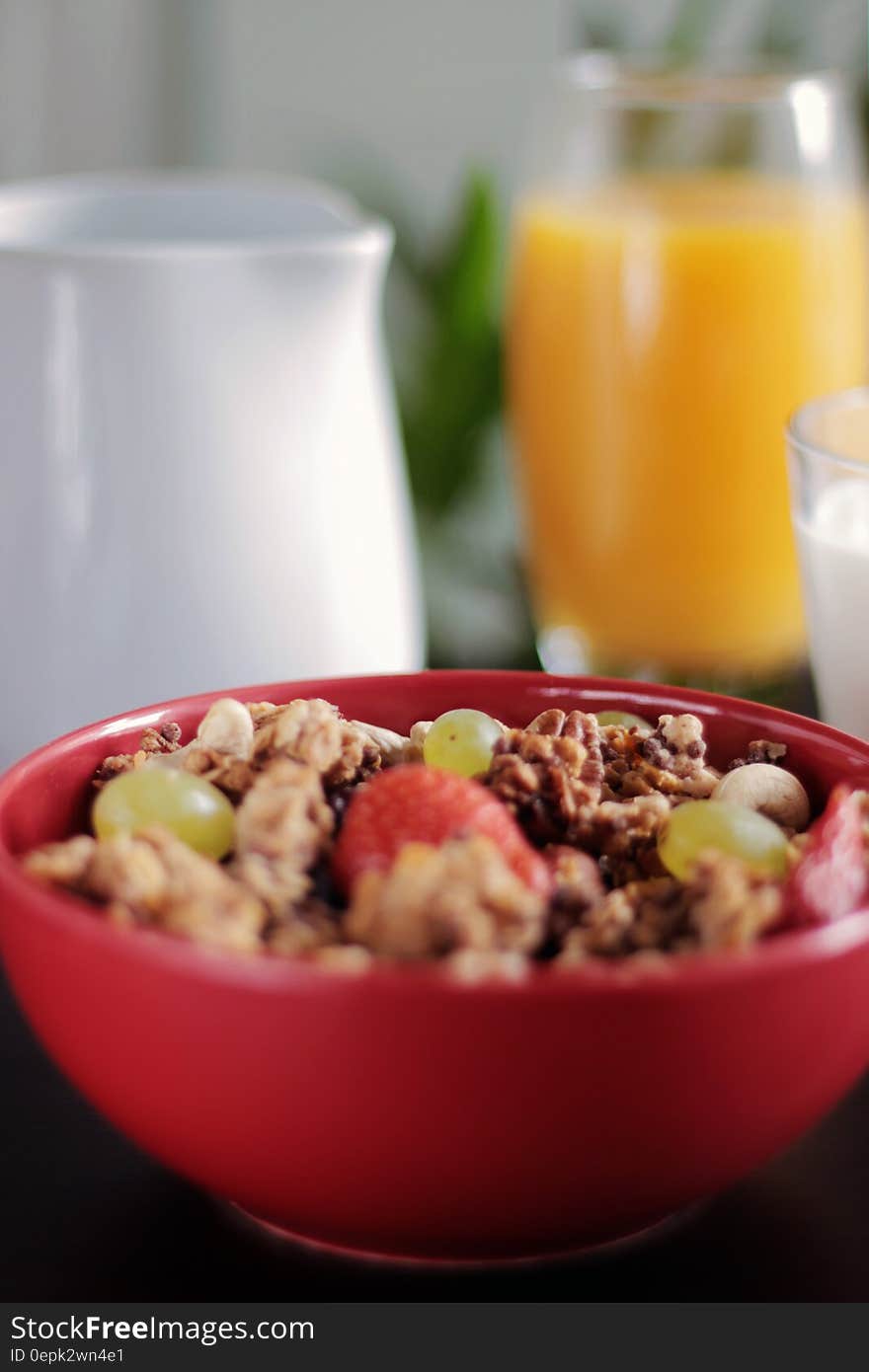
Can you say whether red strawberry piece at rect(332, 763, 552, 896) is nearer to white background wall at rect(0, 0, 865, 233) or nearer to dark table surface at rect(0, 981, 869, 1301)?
dark table surface at rect(0, 981, 869, 1301)

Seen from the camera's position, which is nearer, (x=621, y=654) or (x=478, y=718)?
(x=478, y=718)

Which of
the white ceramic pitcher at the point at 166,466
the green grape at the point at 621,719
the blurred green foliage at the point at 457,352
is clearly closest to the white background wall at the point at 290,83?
the blurred green foliage at the point at 457,352

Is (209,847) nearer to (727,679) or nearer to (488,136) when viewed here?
(727,679)

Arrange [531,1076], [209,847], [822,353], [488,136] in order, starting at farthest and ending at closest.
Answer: [488,136]
[822,353]
[209,847]
[531,1076]

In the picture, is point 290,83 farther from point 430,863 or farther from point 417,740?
point 430,863

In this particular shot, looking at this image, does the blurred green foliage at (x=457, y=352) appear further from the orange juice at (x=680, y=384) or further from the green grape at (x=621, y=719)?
the green grape at (x=621, y=719)

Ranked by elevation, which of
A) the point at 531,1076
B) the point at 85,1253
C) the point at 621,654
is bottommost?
the point at 621,654

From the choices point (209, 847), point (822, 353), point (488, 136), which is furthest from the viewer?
point (488, 136)

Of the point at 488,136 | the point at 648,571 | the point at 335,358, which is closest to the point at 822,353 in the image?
the point at 648,571
